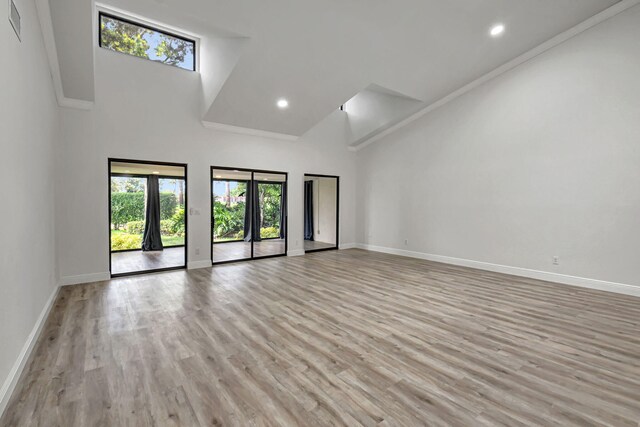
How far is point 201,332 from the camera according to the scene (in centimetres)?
304

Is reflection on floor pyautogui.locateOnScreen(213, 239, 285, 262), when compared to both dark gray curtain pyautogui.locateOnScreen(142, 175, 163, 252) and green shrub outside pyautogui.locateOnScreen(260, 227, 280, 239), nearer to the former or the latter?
green shrub outside pyautogui.locateOnScreen(260, 227, 280, 239)

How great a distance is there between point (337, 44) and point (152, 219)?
6.58 m

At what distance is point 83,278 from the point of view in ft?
16.1

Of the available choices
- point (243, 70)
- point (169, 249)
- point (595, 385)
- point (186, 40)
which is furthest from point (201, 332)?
point (169, 249)

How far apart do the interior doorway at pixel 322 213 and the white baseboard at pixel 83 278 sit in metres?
4.51

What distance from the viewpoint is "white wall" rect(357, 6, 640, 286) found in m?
4.56

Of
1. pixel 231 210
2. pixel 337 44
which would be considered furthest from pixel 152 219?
pixel 337 44

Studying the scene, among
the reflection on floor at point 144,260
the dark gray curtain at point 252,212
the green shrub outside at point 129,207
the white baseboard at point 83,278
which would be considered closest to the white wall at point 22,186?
the white baseboard at point 83,278

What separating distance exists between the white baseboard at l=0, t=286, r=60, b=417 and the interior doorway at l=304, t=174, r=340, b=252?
5.62 meters

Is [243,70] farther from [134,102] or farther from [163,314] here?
[163,314]

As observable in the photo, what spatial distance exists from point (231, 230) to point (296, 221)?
62.9 inches

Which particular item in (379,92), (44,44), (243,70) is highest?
(379,92)

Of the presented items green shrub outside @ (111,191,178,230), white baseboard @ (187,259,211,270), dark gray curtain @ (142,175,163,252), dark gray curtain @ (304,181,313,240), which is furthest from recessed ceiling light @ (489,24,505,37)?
dark gray curtain @ (142,175,163,252)

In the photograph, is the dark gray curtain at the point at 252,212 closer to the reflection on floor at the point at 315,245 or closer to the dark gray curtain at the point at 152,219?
the reflection on floor at the point at 315,245
